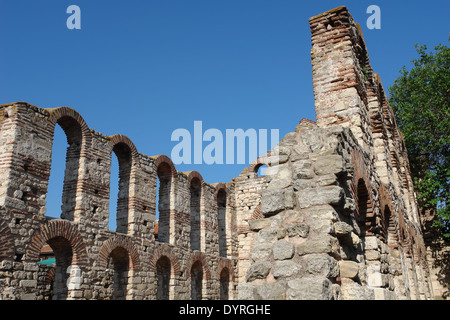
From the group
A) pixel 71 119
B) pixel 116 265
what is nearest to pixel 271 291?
pixel 71 119

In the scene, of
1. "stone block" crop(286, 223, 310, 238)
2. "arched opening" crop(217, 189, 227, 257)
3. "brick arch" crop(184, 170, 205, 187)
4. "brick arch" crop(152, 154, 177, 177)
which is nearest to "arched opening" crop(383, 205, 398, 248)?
"stone block" crop(286, 223, 310, 238)

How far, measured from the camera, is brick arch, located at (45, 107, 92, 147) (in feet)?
32.5

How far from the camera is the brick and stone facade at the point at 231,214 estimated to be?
444 cm

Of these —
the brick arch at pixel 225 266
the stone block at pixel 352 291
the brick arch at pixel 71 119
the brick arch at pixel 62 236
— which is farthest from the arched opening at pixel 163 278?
the stone block at pixel 352 291

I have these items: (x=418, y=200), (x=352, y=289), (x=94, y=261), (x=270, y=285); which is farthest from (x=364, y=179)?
(x=418, y=200)

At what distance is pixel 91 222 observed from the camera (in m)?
10.3

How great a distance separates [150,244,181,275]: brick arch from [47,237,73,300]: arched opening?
283cm

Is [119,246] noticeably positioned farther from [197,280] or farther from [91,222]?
[197,280]

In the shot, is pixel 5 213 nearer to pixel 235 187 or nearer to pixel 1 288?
pixel 1 288

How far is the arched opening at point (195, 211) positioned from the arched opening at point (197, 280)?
72 cm

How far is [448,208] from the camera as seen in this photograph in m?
14.8

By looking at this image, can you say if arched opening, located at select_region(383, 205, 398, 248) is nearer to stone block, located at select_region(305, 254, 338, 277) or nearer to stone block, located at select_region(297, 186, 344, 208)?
stone block, located at select_region(297, 186, 344, 208)

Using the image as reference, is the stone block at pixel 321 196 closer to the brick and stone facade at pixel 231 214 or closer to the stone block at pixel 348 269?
the brick and stone facade at pixel 231 214
